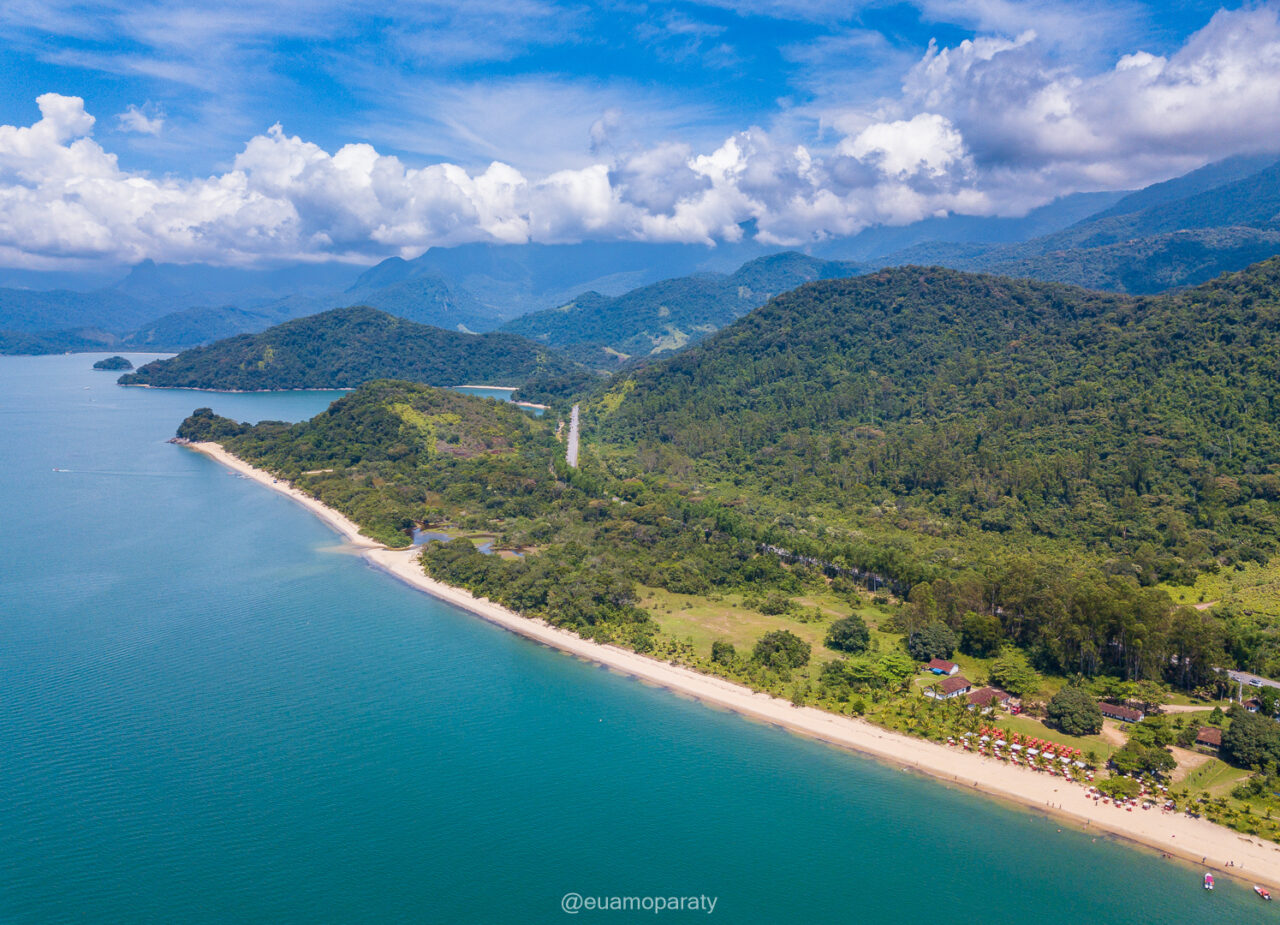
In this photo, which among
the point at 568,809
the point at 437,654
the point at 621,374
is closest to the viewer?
the point at 568,809

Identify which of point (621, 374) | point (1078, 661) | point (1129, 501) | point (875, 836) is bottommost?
point (875, 836)

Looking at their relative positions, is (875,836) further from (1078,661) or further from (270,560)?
(270,560)

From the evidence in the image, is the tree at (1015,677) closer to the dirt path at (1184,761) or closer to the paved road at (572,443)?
the dirt path at (1184,761)

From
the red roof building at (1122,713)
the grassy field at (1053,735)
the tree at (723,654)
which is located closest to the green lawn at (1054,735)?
the grassy field at (1053,735)

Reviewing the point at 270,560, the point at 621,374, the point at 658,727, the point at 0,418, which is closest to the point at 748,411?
the point at 621,374

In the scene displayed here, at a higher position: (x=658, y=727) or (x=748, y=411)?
(x=748, y=411)

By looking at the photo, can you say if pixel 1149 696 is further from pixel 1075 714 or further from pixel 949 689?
pixel 949 689

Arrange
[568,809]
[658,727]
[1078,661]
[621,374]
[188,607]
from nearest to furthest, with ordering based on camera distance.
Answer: [568,809], [658,727], [1078,661], [188,607], [621,374]

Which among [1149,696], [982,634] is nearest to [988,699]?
[982,634]
